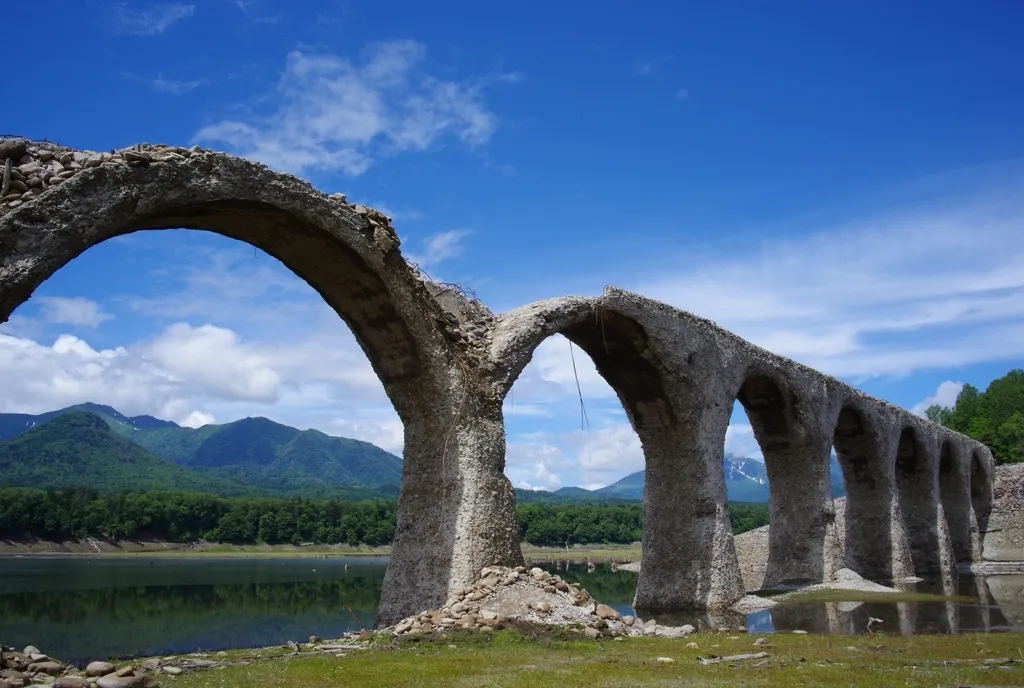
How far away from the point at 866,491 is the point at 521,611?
1540cm

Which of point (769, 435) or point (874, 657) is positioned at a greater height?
point (769, 435)

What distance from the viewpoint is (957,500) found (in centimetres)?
3192

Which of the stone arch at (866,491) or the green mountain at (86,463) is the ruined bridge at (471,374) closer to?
the stone arch at (866,491)

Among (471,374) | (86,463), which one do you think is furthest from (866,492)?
(86,463)

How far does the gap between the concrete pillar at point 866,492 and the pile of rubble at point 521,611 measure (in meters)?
12.9

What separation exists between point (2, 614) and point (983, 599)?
19.5 m

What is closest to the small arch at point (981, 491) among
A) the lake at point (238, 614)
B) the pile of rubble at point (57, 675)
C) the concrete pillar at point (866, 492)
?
the lake at point (238, 614)

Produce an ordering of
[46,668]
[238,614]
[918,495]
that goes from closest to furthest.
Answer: [46,668] < [238,614] < [918,495]

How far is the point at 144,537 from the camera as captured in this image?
60094mm

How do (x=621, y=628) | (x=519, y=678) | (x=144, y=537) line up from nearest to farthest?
(x=519, y=678), (x=621, y=628), (x=144, y=537)

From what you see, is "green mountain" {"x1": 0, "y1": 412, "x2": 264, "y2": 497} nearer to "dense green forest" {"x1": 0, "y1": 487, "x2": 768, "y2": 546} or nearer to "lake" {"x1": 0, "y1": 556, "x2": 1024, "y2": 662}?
"dense green forest" {"x1": 0, "y1": 487, "x2": 768, "y2": 546}

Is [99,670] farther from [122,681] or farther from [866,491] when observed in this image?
[866,491]

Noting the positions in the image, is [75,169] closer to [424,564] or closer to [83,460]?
[424,564]

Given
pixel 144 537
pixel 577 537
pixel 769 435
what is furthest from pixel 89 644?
pixel 577 537
